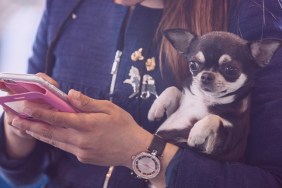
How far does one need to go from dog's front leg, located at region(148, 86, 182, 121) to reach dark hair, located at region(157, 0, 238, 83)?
Answer: 2 cm

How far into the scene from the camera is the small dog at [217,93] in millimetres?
547

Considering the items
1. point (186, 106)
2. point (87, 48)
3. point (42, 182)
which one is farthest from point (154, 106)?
point (42, 182)

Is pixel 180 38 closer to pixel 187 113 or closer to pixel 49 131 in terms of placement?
pixel 187 113

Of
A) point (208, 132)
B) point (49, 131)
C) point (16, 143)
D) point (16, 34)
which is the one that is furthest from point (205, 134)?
point (16, 34)

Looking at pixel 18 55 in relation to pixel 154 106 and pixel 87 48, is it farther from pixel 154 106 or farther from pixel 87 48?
pixel 154 106

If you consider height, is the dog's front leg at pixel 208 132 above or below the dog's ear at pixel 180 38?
below

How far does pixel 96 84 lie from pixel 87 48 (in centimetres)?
8

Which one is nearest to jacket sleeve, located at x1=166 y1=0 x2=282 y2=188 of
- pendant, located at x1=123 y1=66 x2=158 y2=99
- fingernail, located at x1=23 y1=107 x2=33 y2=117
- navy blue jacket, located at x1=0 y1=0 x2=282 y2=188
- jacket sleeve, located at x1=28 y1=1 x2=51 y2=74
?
navy blue jacket, located at x1=0 y1=0 x2=282 y2=188

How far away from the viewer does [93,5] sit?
2.33 feet

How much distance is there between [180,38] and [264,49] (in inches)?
5.1

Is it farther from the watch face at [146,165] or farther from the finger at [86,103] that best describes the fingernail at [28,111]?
the watch face at [146,165]

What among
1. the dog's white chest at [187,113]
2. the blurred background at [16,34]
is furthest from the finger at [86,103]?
the blurred background at [16,34]

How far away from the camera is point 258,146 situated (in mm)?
556

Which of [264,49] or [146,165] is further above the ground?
[264,49]
